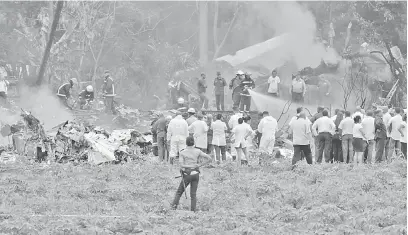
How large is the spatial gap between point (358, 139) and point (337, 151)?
0.87m

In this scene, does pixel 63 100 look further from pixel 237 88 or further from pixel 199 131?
pixel 199 131

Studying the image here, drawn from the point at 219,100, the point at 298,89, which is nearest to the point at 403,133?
the point at 298,89

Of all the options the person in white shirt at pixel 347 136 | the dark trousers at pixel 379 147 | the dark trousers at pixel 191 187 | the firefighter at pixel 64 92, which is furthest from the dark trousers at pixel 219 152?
the firefighter at pixel 64 92

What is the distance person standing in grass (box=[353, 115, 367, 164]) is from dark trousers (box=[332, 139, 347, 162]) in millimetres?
458

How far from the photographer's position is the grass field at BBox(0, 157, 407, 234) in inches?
575

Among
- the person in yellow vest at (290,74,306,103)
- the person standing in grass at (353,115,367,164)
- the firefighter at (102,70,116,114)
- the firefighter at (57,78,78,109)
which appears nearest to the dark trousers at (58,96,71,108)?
the firefighter at (57,78,78,109)

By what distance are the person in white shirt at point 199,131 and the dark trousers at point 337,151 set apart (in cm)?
309

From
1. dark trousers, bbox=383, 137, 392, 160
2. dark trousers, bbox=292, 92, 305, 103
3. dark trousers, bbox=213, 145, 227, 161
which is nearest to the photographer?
dark trousers, bbox=213, 145, 227, 161

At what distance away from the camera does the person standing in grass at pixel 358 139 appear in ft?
67.6

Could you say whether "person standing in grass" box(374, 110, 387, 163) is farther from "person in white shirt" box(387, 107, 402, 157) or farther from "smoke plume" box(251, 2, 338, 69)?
"smoke plume" box(251, 2, 338, 69)

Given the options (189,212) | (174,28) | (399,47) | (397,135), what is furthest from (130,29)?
(189,212)

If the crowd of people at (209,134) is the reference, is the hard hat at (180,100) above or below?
above

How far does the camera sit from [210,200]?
1702 centimetres

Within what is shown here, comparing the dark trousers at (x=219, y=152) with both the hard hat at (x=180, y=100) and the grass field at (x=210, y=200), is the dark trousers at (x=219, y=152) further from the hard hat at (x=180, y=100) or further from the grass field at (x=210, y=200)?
the hard hat at (x=180, y=100)
